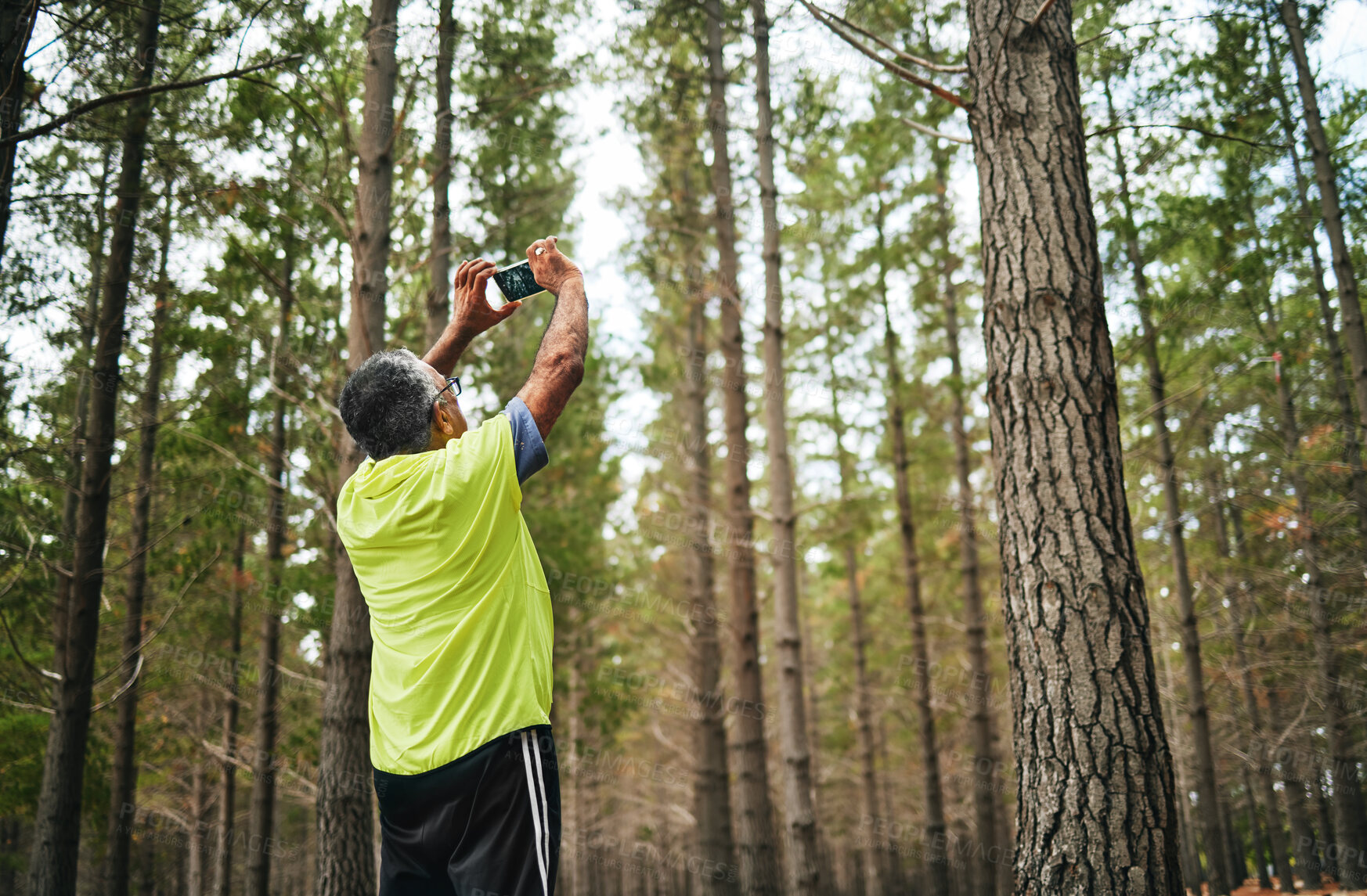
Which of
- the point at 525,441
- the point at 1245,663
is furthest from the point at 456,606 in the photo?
the point at 1245,663

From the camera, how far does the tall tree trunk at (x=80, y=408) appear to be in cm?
745

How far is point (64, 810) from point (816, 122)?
32.2 ft

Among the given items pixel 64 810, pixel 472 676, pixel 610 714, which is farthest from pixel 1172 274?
pixel 64 810

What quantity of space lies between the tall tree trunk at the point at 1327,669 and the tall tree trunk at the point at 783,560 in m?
7.48

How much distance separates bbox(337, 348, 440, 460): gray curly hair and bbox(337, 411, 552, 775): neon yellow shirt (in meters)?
0.14

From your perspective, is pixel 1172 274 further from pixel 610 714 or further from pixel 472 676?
pixel 472 676

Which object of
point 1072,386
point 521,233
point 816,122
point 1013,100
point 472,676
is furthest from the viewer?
point 521,233

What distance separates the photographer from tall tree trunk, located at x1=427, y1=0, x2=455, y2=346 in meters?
7.71

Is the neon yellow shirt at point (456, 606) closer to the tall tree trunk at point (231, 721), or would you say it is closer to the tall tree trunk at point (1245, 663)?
the tall tree trunk at point (231, 721)

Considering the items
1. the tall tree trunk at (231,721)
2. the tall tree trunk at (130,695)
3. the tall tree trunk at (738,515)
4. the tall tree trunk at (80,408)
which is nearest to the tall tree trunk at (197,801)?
the tall tree trunk at (231,721)

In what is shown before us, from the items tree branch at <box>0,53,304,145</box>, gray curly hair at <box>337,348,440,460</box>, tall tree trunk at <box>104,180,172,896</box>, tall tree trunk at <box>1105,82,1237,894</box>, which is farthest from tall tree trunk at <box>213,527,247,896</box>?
tall tree trunk at <box>1105,82,1237,894</box>

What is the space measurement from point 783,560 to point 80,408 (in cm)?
775

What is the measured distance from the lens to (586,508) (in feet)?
47.4

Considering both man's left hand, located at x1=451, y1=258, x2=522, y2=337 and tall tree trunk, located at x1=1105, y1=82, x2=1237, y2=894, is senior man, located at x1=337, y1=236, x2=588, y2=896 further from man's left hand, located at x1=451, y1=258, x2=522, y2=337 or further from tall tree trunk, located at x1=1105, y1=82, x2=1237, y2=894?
tall tree trunk, located at x1=1105, y1=82, x2=1237, y2=894
